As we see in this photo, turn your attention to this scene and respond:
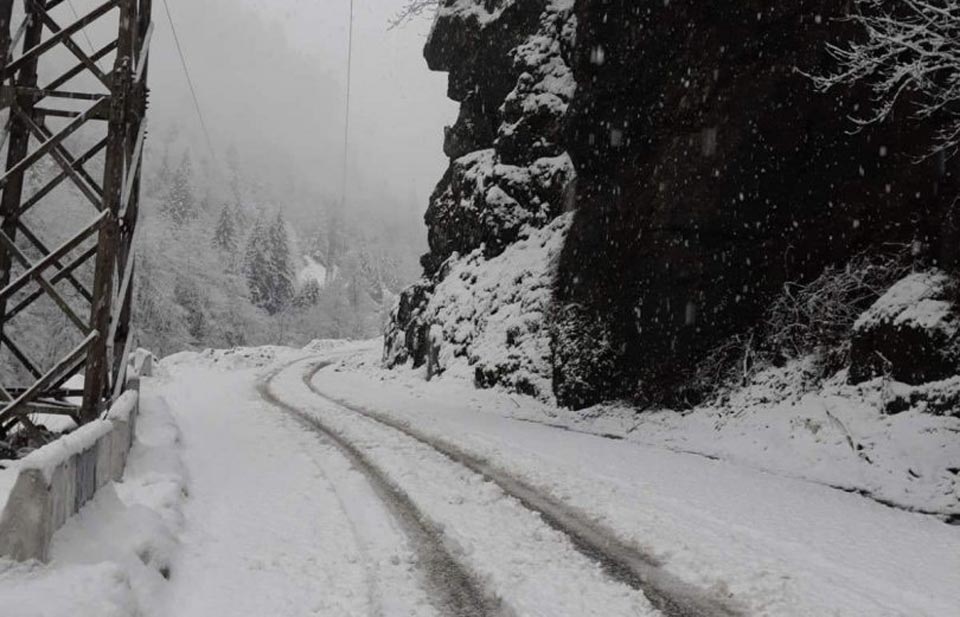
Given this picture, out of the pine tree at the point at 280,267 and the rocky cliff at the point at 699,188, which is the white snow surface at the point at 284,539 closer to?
the rocky cliff at the point at 699,188

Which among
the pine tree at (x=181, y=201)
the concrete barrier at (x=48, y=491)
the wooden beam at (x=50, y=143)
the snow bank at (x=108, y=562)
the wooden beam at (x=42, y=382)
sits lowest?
the snow bank at (x=108, y=562)

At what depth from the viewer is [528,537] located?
6.58 m

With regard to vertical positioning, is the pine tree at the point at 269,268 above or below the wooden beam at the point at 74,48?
above

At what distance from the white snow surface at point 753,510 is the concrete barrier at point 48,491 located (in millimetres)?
4753

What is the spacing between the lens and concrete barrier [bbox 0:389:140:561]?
4.37m

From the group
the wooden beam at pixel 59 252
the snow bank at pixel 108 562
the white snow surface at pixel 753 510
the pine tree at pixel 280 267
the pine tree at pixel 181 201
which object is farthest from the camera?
the pine tree at pixel 280 267

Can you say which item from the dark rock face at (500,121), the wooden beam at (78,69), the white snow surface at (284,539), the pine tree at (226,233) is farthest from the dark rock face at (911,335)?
the pine tree at (226,233)

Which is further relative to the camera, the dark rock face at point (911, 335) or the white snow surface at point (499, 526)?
the dark rock face at point (911, 335)

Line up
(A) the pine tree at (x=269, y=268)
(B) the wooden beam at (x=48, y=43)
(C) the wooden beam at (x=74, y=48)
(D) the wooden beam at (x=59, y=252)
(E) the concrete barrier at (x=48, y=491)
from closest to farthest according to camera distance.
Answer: (E) the concrete barrier at (x=48, y=491), (D) the wooden beam at (x=59, y=252), (B) the wooden beam at (x=48, y=43), (C) the wooden beam at (x=74, y=48), (A) the pine tree at (x=269, y=268)

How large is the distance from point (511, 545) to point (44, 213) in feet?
135

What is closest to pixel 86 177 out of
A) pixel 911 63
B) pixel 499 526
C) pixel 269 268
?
pixel 499 526

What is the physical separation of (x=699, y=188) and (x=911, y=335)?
18.4ft

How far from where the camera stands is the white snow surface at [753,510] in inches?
211

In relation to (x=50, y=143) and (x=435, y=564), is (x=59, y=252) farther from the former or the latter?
(x=435, y=564)
